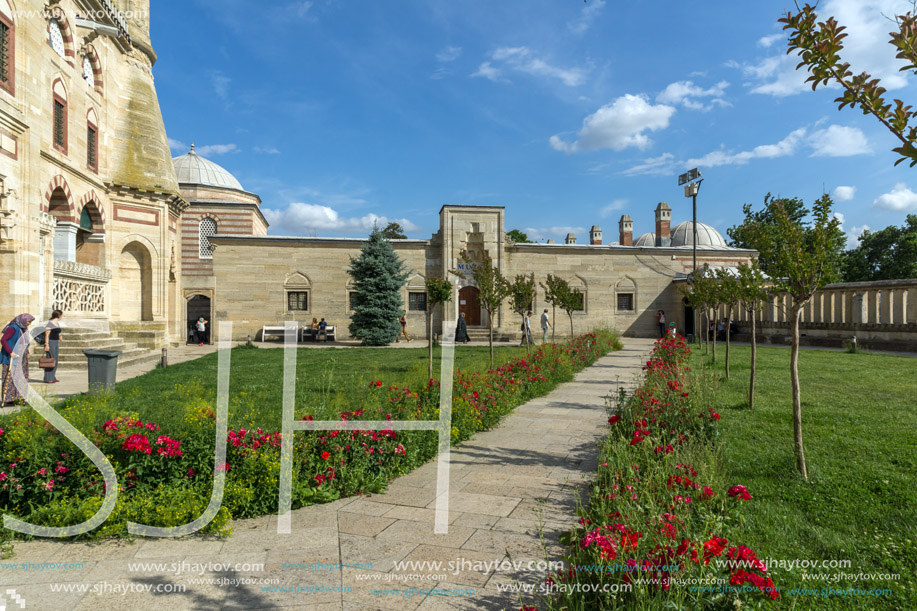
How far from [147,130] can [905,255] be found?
52304 mm

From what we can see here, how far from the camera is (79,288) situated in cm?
1551

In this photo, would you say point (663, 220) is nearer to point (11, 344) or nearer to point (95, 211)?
point (95, 211)

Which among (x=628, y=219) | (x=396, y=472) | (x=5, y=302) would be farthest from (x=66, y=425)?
(x=628, y=219)

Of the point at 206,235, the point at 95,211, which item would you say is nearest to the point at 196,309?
the point at 206,235

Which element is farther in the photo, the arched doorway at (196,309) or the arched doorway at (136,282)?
the arched doorway at (196,309)

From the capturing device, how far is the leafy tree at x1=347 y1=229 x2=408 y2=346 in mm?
23422

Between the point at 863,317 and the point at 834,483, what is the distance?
63.4 ft

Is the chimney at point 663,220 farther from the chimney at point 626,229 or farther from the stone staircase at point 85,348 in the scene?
the stone staircase at point 85,348

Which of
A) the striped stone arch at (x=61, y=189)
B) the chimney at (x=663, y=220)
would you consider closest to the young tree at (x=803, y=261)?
the striped stone arch at (x=61, y=189)

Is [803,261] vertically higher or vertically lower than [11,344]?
higher

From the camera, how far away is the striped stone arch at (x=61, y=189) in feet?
46.8

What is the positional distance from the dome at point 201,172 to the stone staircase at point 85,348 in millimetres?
22365

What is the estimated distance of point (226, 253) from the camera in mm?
24953

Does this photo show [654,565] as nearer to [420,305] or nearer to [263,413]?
[263,413]
